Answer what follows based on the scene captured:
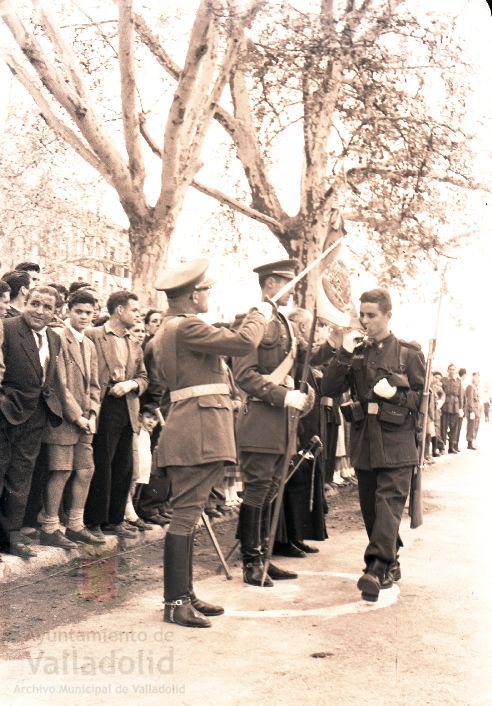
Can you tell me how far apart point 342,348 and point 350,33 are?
18.2 feet

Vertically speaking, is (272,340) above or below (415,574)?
above

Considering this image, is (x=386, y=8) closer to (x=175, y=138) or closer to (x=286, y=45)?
(x=286, y=45)

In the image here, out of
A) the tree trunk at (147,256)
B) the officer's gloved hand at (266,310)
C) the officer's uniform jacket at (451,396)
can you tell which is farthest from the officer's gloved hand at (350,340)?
the officer's uniform jacket at (451,396)

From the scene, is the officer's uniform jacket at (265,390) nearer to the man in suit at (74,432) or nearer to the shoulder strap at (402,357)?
the shoulder strap at (402,357)

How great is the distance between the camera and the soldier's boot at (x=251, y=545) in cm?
600

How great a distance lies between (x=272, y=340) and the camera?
243 inches

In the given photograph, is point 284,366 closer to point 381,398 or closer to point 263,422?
Answer: point 263,422

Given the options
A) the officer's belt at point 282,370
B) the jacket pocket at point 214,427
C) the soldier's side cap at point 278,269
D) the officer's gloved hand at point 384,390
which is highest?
the soldier's side cap at point 278,269

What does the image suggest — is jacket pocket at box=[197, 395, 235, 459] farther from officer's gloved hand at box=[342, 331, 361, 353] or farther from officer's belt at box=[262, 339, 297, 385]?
officer's gloved hand at box=[342, 331, 361, 353]

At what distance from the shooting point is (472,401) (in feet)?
71.2

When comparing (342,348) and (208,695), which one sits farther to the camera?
(342,348)

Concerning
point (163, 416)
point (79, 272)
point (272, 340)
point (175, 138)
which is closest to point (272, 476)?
point (272, 340)

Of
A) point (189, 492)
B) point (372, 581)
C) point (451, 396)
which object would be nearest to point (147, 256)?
point (189, 492)

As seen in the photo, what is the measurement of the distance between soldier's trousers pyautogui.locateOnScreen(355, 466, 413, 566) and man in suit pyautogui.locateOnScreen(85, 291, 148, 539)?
193cm
